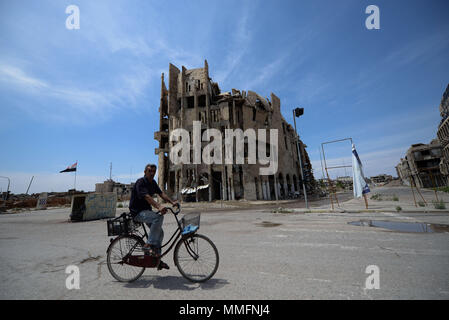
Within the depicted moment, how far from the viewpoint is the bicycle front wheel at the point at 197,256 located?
3.20m

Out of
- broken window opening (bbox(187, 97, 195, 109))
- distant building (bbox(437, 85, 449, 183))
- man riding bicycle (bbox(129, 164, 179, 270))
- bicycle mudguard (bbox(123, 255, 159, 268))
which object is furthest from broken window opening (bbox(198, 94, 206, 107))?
distant building (bbox(437, 85, 449, 183))

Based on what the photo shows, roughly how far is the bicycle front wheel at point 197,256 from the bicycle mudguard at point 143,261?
43cm

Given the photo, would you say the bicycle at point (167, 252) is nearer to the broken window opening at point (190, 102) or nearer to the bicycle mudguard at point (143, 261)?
the bicycle mudguard at point (143, 261)

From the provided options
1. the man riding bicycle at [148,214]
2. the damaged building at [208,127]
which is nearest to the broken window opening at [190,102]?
the damaged building at [208,127]

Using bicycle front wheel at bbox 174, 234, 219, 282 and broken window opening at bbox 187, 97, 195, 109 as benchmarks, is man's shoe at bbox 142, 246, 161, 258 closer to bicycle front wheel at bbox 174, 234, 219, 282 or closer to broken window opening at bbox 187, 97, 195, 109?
bicycle front wheel at bbox 174, 234, 219, 282

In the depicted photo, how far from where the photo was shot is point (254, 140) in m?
36.1

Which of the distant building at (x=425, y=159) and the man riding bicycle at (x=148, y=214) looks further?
the distant building at (x=425, y=159)

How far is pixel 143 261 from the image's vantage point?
3.24 m

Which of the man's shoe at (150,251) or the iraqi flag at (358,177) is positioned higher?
the iraqi flag at (358,177)

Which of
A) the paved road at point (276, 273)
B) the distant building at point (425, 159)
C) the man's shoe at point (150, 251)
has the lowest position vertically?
the paved road at point (276, 273)

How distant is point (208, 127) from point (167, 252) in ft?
106

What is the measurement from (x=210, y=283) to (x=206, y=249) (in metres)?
0.51

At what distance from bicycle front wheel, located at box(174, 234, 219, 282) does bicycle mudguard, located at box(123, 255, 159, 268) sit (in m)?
0.43
